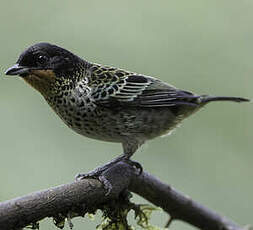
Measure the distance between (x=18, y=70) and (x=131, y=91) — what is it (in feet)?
3.23

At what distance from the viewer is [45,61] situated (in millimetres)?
4918

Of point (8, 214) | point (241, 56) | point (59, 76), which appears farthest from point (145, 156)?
point (8, 214)

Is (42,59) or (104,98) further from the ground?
(42,59)

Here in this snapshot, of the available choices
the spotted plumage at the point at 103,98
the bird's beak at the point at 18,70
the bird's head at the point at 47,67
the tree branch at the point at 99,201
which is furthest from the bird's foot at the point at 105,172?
the bird's beak at the point at 18,70

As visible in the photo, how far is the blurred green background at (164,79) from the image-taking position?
6004mm

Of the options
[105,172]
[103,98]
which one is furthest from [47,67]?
[105,172]

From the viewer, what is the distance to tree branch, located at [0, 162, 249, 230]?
333 centimetres

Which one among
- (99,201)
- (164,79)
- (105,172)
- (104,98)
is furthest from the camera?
(164,79)

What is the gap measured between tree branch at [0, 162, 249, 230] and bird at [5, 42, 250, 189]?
1.40 feet

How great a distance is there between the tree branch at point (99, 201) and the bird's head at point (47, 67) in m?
0.91

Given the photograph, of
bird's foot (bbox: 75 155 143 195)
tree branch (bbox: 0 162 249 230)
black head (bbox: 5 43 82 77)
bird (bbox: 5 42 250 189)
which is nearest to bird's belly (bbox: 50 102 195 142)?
bird (bbox: 5 42 250 189)

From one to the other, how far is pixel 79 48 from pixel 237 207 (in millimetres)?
2466

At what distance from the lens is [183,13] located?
7.42m

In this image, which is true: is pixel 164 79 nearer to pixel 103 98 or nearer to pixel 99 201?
pixel 103 98
